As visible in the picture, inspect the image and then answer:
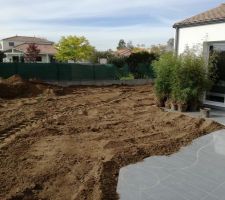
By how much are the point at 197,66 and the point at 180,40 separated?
1.64m

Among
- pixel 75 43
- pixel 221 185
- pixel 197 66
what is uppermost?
pixel 75 43

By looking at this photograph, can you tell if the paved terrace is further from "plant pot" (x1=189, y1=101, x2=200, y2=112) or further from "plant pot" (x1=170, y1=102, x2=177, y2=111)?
"plant pot" (x1=170, y1=102, x2=177, y2=111)

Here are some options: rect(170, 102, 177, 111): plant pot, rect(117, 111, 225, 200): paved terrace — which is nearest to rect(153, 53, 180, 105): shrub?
rect(170, 102, 177, 111): plant pot

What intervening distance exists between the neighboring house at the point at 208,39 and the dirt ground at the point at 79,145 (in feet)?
6.00

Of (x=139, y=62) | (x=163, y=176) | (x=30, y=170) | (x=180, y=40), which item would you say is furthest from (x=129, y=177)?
(x=139, y=62)

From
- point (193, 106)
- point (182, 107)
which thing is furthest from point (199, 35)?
point (182, 107)

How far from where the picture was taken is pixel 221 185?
3.97 m

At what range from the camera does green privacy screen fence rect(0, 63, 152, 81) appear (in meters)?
16.9

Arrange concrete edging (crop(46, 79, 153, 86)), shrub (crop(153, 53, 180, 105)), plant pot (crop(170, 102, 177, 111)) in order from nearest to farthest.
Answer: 1. shrub (crop(153, 53, 180, 105))
2. plant pot (crop(170, 102, 177, 111))
3. concrete edging (crop(46, 79, 153, 86))

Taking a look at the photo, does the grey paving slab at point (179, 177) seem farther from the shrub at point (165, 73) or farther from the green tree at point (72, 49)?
the green tree at point (72, 49)

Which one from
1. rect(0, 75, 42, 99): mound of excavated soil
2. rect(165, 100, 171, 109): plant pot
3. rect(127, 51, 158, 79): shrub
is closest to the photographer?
rect(165, 100, 171, 109): plant pot

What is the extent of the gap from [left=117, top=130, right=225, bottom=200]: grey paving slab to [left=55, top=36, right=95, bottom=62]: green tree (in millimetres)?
37046

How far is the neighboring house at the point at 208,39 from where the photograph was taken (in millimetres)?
8203

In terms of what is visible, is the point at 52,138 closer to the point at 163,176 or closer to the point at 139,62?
the point at 163,176
